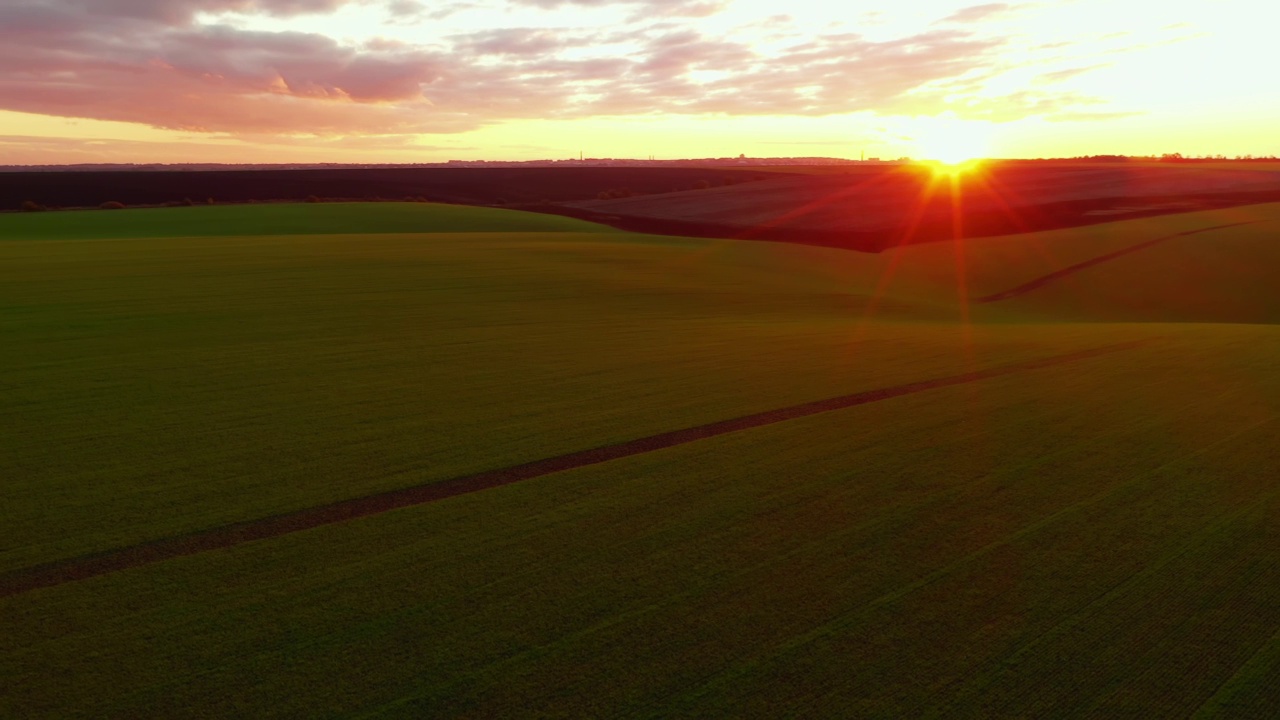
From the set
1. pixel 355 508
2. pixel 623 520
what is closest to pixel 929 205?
pixel 623 520

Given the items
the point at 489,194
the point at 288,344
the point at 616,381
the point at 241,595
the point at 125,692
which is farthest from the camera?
the point at 489,194

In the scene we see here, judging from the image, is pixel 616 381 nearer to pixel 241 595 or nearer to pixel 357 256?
pixel 241 595

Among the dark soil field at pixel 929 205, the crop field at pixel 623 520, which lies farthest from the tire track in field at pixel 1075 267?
the crop field at pixel 623 520

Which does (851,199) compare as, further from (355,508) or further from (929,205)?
(355,508)

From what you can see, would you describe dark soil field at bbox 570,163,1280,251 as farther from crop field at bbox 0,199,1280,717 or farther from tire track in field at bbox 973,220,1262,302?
crop field at bbox 0,199,1280,717

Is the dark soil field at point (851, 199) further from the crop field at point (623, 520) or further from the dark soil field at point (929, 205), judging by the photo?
the crop field at point (623, 520)

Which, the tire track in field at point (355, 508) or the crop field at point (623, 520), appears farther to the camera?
the tire track in field at point (355, 508)

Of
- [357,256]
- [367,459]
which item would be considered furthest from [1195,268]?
[367,459]
